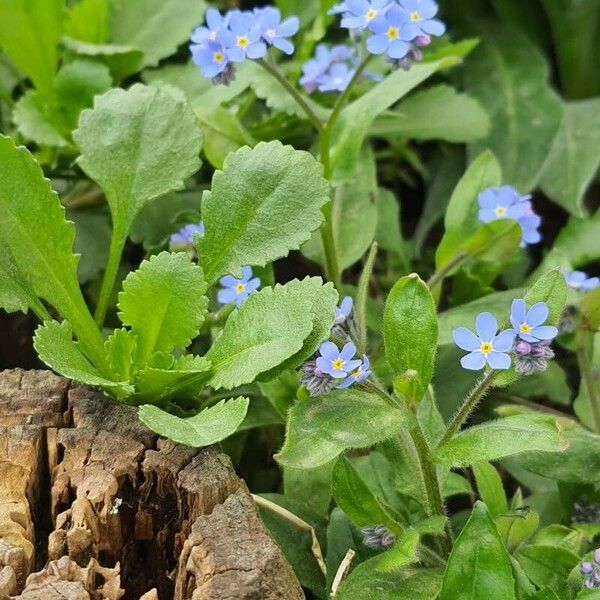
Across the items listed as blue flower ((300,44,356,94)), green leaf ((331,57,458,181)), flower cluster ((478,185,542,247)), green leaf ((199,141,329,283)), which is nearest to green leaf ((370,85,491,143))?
blue flower ((300,44,356,94))

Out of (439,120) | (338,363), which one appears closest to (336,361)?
(338,363)

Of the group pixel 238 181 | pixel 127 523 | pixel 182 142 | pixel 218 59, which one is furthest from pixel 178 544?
pixel 218 59

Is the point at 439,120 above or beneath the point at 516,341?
beneath

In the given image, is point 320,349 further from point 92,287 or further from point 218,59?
point 92,287

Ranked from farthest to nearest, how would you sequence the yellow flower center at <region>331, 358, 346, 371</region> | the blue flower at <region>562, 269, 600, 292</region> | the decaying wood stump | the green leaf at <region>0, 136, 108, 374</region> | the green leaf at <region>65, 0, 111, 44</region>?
1. the green leaf at <region>65, 0, 111, 44</region>
2. the blue flower at <region>562, 269, 600, 292</region>
3. the green leaf at <region>0, 136, 108, 374</region>
4. the yellow flower center at <region>331, 358, 346, 371</region>
5. the decaying wood stump

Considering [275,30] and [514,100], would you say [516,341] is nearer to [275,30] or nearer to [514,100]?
[275,30]

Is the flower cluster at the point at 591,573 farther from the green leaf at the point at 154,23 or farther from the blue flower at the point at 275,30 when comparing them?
the green leaf at the point at 154,23

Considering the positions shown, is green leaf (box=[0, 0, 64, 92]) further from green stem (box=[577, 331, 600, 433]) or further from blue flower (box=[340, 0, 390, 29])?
green stem (box=[577, 331, 600, 433])
